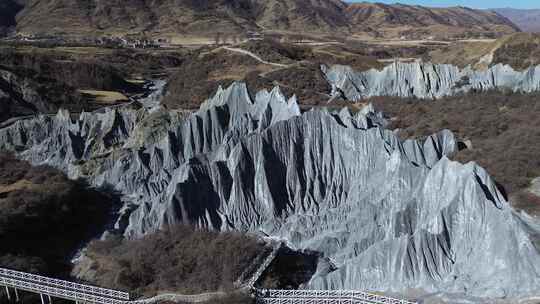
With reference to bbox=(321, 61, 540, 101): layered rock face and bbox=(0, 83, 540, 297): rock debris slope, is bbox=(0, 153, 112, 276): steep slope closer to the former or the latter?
bbox=(0, 83, 540, 297): rock debris slope

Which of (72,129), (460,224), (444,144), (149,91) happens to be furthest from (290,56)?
(460,224)

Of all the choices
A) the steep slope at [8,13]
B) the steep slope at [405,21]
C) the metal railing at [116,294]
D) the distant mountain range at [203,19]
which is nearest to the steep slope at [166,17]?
the distant mountain range at [203,19]

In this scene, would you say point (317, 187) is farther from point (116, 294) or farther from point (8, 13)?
point (8, 13)

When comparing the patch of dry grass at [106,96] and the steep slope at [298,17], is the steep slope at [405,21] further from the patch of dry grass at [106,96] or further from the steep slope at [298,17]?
the patch of dry grass at [106,96]

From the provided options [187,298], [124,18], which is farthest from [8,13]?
[187,298]

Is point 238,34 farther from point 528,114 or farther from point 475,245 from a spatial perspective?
point 475,245

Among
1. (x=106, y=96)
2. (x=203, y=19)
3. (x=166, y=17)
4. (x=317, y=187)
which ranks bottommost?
(x=106, y=96)
